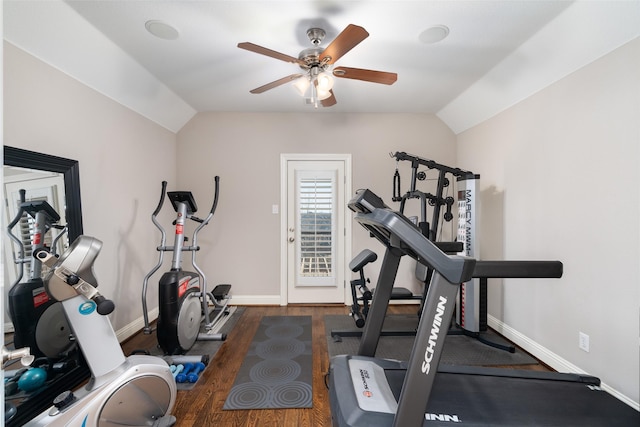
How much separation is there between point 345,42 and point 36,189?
85.3 inches

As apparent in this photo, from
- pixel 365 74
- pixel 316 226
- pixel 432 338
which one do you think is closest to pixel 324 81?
pixel 365 74

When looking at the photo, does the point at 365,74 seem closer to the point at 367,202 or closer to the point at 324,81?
the point at 324,81

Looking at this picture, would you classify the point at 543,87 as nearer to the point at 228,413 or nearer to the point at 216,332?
the point at 228,413

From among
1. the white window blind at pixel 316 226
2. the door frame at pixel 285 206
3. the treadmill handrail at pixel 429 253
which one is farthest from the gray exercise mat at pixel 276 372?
the treadmill handrail at pixel 429 253

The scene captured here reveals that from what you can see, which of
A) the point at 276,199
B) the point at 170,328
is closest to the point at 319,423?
the point at 170,328

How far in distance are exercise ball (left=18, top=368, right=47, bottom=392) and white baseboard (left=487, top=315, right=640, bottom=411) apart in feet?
11.6

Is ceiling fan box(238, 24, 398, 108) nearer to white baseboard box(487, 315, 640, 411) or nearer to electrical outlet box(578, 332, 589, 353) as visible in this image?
electrical outlet box(578, 332, 589, 353)

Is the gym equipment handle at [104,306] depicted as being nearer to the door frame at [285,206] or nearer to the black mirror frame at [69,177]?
the black mirror frame at [69,177]

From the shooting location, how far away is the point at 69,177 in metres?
2.10

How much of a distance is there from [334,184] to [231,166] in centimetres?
133

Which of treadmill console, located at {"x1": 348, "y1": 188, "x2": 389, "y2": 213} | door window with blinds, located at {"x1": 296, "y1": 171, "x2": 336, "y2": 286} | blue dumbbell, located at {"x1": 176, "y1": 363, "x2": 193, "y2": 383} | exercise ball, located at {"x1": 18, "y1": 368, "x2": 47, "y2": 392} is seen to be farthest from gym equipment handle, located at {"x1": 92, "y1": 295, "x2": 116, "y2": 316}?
door window with blinds, located at {"x1": 296, "y1": 171, "x2": 336, "y2": 286}

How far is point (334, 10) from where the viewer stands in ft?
6.10

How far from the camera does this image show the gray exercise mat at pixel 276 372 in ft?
6.23

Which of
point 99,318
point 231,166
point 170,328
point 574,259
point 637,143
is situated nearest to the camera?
point 99,318
